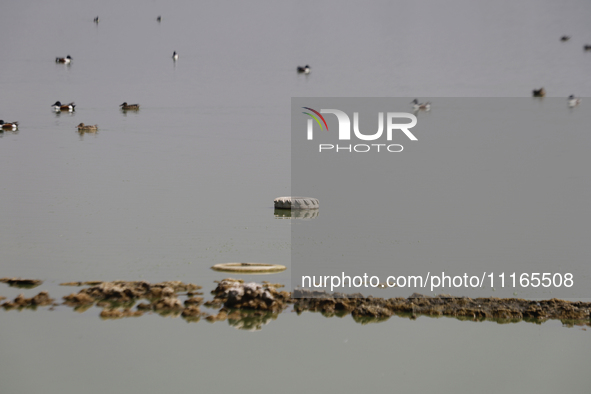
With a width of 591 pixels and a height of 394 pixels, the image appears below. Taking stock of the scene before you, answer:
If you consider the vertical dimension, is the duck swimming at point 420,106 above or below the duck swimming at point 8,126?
above

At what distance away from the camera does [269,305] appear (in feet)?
77.2

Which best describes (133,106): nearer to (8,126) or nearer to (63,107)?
(63,107)

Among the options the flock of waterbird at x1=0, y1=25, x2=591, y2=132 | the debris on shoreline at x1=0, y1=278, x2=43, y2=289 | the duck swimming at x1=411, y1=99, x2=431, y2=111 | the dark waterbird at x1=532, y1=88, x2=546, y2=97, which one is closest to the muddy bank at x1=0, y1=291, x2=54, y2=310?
the debris on shoreline at x1=0, y1=278, x2=43, y2=289

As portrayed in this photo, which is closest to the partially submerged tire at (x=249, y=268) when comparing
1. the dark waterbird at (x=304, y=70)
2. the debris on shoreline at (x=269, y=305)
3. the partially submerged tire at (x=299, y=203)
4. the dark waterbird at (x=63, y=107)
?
the debris on shoreline at (x=269, y=305)

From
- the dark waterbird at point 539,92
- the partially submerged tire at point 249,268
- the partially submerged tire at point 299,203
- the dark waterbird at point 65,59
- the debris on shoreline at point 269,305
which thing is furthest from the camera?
the dark waterbird at point 65,59

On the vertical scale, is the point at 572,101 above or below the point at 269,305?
above

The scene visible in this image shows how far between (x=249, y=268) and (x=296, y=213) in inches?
524

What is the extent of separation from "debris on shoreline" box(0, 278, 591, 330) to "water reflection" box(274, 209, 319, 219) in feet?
51.2

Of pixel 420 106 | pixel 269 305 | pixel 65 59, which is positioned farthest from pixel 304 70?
pixel 269 305

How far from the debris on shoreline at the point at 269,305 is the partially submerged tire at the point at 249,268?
9.94 feet

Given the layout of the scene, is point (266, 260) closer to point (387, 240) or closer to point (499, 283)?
point (387, 240)

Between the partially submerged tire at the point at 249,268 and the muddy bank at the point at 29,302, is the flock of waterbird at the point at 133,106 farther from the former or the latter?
the muddy bank at the point at 29,302

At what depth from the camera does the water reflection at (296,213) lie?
40.9m

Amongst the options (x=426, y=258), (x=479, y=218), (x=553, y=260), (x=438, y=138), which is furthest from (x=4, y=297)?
(x=438, y=138)
